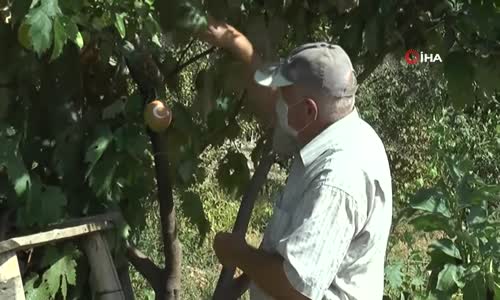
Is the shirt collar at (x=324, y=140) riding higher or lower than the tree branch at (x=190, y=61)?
higher

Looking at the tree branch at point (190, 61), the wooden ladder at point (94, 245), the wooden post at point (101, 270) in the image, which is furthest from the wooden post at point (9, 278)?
the tree branch at point (190, 61)

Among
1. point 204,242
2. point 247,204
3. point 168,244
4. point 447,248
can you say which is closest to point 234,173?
point 247,204

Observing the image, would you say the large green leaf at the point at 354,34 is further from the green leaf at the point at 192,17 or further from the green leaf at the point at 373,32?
the green leaf at the point at 192,17

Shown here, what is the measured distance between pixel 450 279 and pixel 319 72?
1.76 meters

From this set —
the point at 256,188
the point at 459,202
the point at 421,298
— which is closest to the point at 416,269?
the point at 421,298

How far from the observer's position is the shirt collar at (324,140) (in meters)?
2.34

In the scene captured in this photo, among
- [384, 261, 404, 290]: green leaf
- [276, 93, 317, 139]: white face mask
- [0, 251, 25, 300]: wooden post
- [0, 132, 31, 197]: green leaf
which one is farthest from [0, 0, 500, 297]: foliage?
[384, 261, 404, 290]: green leaf

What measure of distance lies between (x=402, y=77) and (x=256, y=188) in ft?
15.6

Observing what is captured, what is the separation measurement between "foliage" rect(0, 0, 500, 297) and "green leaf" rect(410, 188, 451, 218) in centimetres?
59

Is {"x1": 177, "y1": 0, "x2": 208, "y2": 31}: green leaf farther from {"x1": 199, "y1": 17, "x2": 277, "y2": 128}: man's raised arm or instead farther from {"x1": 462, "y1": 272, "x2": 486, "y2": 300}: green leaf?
{"x1": 462, "y1": 272, "x2": 486, "y2": 300}: green leaf

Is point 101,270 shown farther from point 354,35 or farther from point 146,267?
point 354,35

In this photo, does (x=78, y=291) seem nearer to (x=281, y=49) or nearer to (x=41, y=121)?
(x=41, y=121)

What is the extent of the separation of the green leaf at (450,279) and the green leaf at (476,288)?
53 mm

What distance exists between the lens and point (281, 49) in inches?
141
